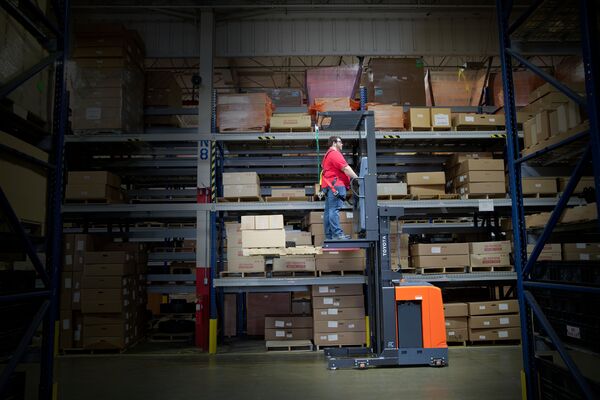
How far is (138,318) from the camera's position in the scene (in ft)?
29.9

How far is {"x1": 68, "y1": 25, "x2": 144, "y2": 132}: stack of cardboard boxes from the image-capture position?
8305 mm

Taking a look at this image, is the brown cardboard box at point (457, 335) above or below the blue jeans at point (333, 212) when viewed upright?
below

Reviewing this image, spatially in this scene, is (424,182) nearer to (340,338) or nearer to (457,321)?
(457,321)

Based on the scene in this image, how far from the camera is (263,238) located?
24.8ft

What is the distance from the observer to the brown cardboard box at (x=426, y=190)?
8.41 metres

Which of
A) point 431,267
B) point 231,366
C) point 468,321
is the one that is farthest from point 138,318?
point 468,321

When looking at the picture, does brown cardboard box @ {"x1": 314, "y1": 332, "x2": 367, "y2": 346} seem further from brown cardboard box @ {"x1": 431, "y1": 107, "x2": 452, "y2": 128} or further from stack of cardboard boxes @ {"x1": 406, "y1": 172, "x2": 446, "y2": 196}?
brown cardboard box @ {"x1": 431, "y1": 107, "x2": 452, "y2": 128}

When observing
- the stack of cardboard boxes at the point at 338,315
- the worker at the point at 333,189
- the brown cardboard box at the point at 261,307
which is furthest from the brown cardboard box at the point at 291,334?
the worker at the point at 333,189

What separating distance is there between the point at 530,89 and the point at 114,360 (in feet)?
32.1

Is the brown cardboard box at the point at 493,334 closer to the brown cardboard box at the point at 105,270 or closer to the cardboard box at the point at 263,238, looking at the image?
the cardboard box at the point at 263,238

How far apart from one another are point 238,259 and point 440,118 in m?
4.87

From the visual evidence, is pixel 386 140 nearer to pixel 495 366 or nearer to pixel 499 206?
pixel 499 206

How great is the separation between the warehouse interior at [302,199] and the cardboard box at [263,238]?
0.03 meters

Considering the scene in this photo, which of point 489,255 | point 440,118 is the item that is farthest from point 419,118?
point 489,255
